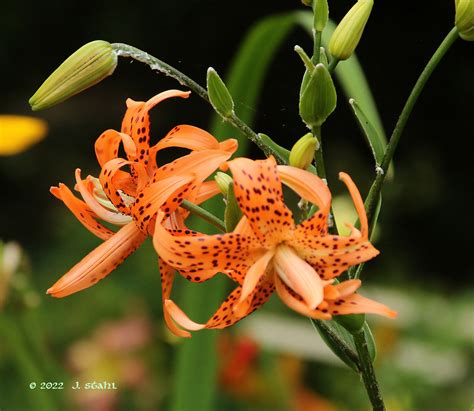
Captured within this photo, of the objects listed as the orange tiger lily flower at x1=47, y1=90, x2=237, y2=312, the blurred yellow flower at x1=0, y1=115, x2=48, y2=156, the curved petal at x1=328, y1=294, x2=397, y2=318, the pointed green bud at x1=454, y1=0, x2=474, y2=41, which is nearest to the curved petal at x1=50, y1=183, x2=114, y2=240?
the orange tiger lily flower at x1=47, y1=90, x2=237, y2=312

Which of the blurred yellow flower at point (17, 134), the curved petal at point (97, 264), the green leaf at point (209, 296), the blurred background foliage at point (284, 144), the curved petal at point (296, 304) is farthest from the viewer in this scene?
the blurred background foliage at point (284, 144)

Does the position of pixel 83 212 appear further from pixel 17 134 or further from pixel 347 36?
pixel 17 134

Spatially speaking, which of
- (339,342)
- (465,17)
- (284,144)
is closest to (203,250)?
(339,342)

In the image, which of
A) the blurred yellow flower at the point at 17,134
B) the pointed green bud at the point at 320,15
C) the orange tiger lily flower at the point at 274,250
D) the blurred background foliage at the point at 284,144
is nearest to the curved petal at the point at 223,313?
the orange tiger lily flower at the point at 274,250

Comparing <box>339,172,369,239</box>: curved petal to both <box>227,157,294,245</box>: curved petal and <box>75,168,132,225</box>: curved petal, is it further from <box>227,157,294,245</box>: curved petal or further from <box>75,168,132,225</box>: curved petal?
<box>75,168,132,225</box>: curved petal

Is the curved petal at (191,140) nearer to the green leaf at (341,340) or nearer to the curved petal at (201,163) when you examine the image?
the curved petal at (201,163)

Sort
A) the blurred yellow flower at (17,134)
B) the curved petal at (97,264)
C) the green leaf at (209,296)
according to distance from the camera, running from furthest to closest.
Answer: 1. the blurred yellow flower at (17,134)
2. the green leaf at (209,296)
3. the curved petal at (97,264)

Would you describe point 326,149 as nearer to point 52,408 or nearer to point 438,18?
point 438,18
